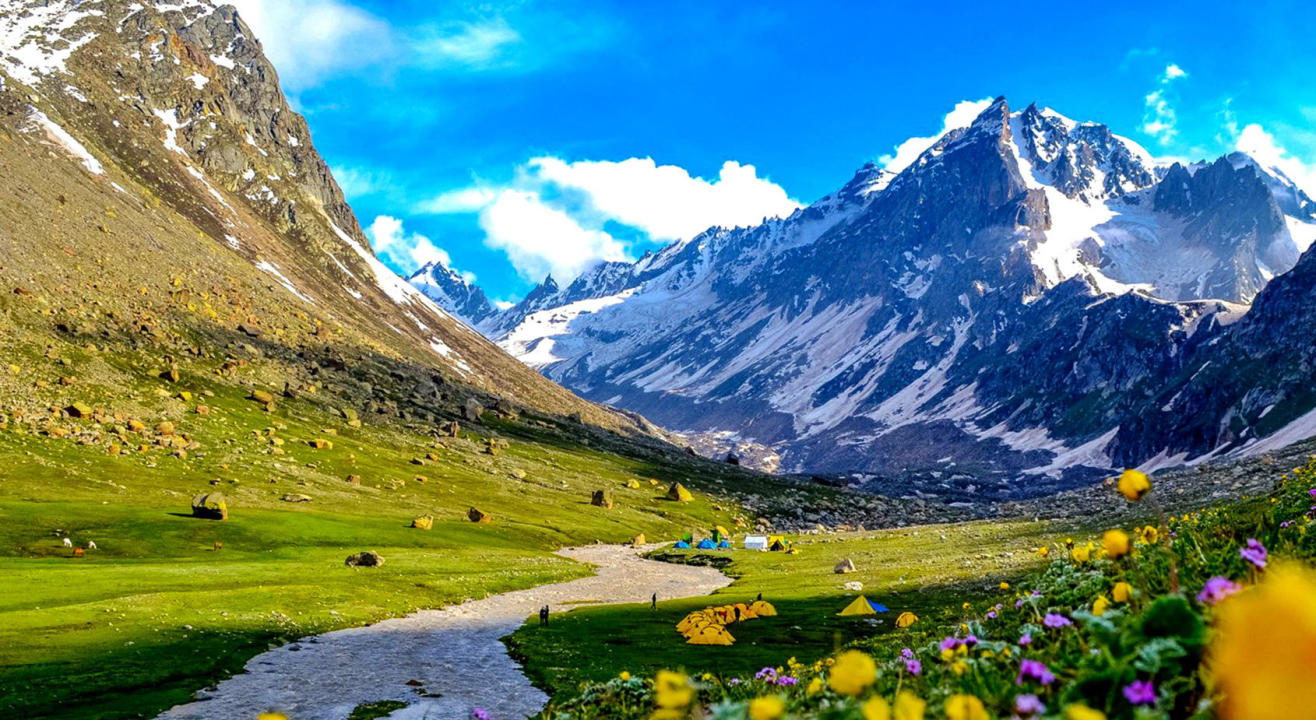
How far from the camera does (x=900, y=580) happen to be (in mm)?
72562

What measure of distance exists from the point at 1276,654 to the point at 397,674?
131ft

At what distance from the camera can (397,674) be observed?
3694 cm

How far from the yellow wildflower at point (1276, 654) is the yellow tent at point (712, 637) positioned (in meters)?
44.7

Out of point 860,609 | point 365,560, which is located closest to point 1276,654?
point 860,609

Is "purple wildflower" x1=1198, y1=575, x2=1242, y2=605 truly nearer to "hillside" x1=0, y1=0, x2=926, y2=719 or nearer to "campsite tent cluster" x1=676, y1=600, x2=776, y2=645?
"hillside" x1=0, y1=0, x2=926, y2=719

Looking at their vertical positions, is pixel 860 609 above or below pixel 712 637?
below

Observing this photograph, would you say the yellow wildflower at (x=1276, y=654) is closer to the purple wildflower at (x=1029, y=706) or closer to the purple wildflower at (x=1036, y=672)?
the purple wildflower at (x=1029, y=706)

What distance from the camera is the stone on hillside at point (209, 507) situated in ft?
278

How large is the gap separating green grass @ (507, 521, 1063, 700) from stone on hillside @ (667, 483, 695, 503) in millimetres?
71235

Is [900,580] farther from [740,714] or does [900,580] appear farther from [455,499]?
[455,499]

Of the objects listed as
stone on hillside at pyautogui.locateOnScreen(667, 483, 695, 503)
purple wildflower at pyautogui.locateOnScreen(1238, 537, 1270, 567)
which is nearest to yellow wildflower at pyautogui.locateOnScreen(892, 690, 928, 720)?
purple wildflower at pyautogui.locateOnScreen(1238, 537, 1270, 567)

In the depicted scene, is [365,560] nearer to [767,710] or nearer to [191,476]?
[191,476]

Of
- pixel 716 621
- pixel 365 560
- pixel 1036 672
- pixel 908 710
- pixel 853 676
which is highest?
pixel 853 676

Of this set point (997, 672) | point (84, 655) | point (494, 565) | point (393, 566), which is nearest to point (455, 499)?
point (494, 565)
